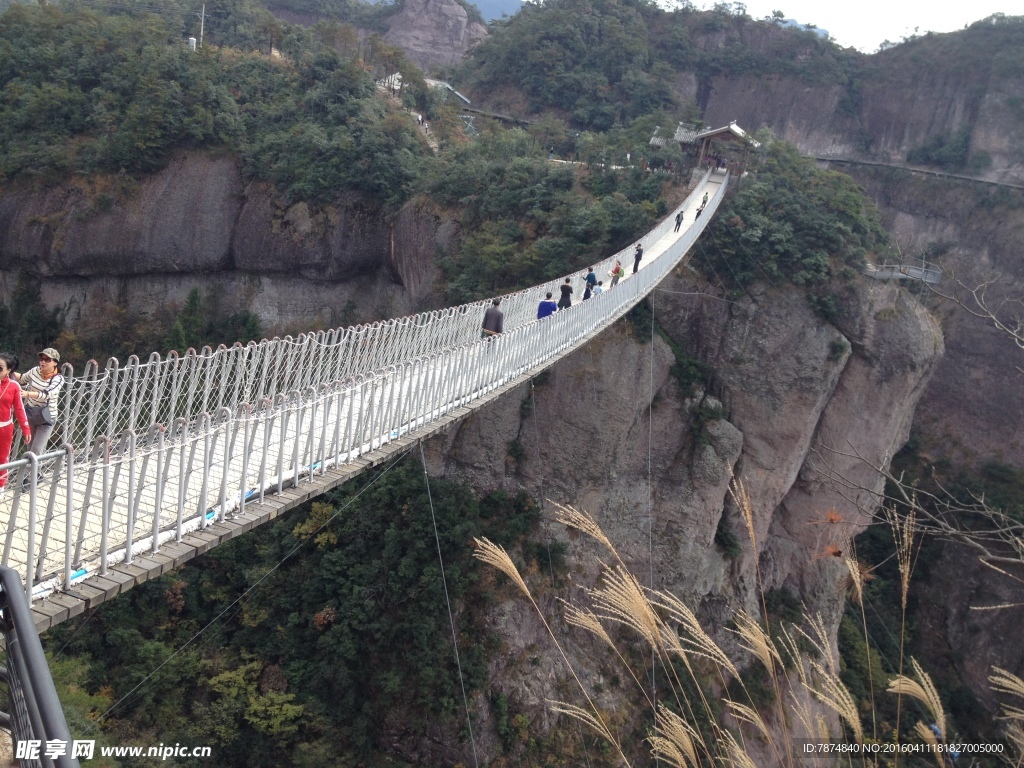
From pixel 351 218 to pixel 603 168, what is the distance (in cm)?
632

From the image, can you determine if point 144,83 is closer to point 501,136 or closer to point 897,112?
point 501,136

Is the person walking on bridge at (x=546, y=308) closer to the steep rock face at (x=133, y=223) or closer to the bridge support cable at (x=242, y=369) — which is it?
the bridge support cable at (x=242, y=369)

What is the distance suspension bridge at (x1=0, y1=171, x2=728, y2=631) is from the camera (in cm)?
379

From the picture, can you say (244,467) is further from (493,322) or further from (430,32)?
(430,32)

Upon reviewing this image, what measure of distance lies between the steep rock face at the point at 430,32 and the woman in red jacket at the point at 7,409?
129ft

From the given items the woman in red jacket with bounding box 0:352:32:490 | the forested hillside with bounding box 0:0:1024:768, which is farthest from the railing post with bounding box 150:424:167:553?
the forested hillside with bounding box 0:0:1024:768

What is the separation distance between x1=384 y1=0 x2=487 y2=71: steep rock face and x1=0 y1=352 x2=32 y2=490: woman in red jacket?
129 feet

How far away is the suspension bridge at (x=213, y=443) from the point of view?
3.79 meters

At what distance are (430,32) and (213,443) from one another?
1637 inches

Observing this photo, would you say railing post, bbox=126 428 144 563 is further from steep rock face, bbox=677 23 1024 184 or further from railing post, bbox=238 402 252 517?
steep rock face, bbox=677 23 1024 184

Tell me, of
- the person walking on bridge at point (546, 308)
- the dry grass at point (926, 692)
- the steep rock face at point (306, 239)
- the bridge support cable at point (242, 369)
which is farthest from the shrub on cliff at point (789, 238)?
the dry grass at point (926, 692)

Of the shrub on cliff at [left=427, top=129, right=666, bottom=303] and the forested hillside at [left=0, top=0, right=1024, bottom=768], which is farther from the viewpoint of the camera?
the shrub on cliff at [left=427, top=129, right=666, bottom=303]

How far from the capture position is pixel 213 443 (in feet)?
15.1

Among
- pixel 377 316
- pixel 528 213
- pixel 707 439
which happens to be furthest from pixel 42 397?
pixel 377 316
